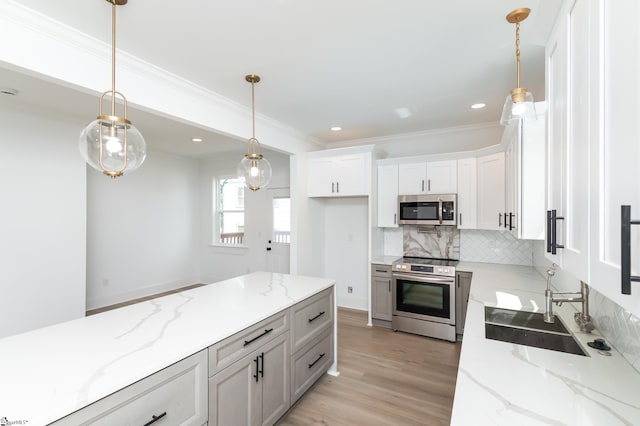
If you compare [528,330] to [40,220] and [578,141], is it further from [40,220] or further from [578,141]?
[40,220]

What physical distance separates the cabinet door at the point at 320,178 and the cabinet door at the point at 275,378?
2.62 meters

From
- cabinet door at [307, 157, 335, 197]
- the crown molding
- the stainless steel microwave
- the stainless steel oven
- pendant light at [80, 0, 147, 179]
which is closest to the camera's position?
pendant light at [80, 0, 147, 179]

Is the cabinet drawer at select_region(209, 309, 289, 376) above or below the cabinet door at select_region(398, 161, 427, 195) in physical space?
below

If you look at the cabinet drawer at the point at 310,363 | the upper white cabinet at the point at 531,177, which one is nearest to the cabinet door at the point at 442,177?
the upper white cabinet at the point at 531,177

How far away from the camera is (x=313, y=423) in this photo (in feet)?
7.36

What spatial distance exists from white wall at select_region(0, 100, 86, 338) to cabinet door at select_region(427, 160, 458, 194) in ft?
15.1

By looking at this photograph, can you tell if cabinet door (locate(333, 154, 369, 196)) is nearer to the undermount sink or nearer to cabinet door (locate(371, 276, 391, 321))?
cabinet door (locate(371, 276, 391, 321))

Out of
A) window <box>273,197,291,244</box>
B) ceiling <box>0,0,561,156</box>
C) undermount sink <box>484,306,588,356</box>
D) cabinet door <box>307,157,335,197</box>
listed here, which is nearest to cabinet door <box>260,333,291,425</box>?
undermount sink <box>484,306,588,356</box>

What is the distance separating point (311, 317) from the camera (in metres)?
2.52

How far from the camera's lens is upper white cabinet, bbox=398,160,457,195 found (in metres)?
3.93

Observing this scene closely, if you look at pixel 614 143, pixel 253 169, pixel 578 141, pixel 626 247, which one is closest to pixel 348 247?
pixel 253 169

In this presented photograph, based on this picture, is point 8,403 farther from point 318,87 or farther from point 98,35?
point 318,87

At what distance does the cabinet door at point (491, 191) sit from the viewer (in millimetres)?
3408

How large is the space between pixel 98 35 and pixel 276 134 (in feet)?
7.15
